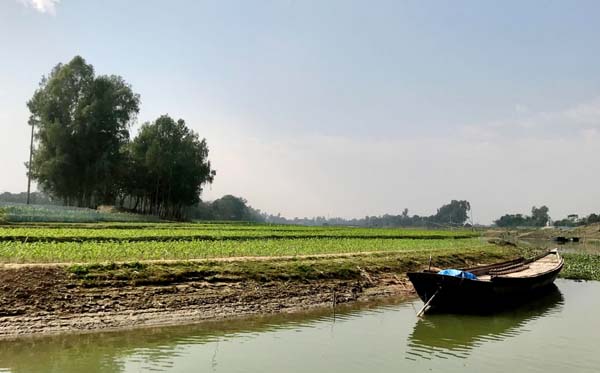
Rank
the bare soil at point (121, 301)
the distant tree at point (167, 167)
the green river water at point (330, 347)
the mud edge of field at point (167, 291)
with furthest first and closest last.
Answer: the distant tree at point (167, 167), the mud edge of field at point (167, 291), the bare soil at point (121, 301), the green river water at point (330, 347)

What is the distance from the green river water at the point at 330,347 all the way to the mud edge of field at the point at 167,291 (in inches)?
25.6

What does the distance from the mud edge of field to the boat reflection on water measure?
403 centimetres

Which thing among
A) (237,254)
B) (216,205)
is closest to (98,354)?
(237,254)

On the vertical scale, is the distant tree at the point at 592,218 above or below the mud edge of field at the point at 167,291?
above

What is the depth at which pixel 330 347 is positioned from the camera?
12211 millimetres

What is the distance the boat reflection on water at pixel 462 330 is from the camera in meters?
12.5

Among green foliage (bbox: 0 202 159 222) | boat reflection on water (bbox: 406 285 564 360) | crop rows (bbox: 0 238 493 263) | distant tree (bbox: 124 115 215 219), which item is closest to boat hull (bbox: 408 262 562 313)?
boat reflection on water (bbox: 406 285 564 360)

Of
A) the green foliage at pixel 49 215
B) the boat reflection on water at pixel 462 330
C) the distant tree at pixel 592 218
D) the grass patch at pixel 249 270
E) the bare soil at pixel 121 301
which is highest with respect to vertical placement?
the distant tree at pixel 592 218

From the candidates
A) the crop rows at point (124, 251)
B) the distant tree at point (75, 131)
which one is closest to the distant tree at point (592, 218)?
the distant tree at point (75, 131)

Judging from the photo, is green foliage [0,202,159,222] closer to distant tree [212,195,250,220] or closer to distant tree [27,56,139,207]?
distant tree [27,56,139,207]

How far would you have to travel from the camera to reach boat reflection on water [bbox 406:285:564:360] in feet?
41.1

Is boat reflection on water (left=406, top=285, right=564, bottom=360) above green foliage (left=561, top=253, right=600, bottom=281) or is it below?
below

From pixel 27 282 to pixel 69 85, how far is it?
169 feet

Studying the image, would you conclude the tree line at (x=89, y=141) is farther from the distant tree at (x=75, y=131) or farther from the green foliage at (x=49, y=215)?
the green foliage at (x=49, y=215)
